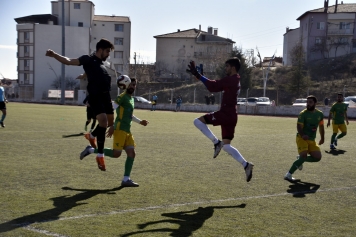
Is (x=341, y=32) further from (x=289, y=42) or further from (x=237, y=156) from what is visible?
(x=237, y=156)

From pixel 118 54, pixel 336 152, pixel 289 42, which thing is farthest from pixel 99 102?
pixel 289 42

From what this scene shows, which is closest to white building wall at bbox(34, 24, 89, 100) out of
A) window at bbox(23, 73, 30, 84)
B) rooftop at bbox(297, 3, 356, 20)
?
window at bbox(23, 73, 30, 84)

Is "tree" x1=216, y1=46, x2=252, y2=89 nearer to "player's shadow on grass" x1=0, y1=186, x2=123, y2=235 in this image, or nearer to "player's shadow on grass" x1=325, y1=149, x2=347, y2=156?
Answer: "player's shadow on grass" x1=325, y1=149, x2=347, y2=156

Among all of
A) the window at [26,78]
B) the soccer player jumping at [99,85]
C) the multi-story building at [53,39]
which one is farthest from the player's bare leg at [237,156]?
the window at [26,78]

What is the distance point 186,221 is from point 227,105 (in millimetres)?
2770

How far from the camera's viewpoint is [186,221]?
18.3 ft

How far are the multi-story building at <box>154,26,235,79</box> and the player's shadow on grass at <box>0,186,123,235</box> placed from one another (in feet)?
277

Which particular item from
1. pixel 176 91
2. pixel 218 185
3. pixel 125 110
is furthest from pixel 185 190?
pixel 176 91

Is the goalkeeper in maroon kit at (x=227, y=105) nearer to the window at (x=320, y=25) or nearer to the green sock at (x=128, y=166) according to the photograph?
the green sock at (x=128, y=166)

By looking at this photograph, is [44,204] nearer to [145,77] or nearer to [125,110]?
[125,110]

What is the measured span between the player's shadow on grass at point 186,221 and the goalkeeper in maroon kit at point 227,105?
1582 millimetres

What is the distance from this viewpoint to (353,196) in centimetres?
733

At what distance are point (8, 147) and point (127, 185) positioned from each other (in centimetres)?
579

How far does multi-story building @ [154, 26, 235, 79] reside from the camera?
92.7 m
